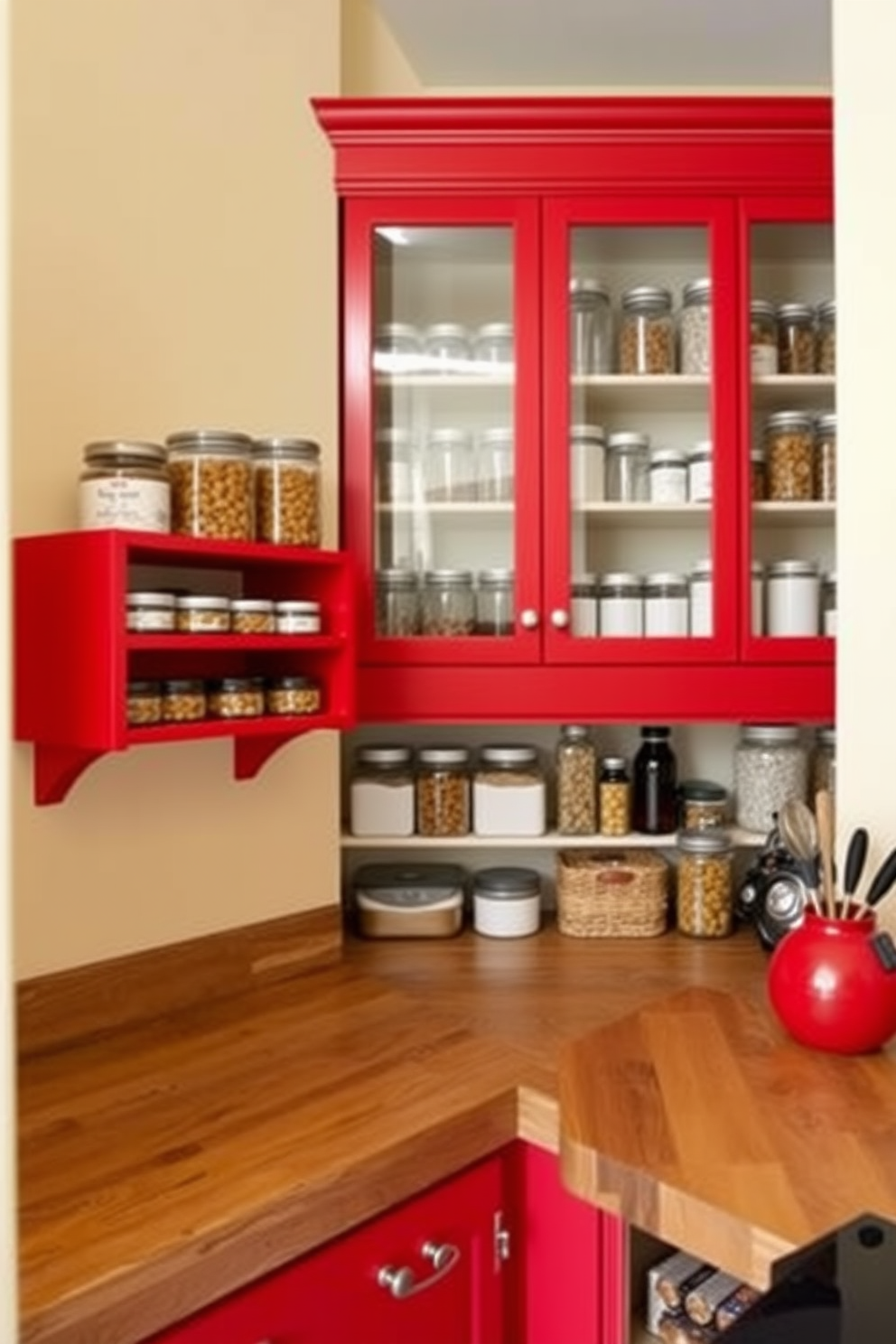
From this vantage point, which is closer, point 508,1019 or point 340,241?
point 508,1019

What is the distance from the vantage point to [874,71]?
1.29m

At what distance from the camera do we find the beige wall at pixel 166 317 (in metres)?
1.33

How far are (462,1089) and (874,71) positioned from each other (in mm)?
1380

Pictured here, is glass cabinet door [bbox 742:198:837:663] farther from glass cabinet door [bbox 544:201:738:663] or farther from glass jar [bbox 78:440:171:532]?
glass jar [bbox 78:440:171:532]

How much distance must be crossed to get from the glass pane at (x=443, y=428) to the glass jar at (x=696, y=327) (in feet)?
1.03

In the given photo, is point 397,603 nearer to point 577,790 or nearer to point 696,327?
point 577,790

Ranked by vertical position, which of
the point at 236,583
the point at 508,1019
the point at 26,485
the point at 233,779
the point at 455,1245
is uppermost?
the point at 26,485

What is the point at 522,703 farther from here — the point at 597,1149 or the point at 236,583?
the point at 597,1149

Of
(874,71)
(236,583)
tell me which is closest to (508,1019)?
(236,583)

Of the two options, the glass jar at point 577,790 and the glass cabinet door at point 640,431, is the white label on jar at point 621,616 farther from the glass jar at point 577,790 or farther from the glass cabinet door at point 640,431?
the glass jar at point 577,790

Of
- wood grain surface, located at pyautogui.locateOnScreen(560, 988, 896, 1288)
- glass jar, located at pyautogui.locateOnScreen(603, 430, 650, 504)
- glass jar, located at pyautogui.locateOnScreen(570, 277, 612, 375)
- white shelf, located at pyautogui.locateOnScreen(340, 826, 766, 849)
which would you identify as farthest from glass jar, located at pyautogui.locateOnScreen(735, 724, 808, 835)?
glass jar, located at pyautogui.locateOnScreen(570, 277, 612, 375)

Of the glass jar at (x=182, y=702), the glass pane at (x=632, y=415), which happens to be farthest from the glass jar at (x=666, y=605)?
the glass jar at (x=182, y=702)

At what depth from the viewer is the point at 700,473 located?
5.70 feet

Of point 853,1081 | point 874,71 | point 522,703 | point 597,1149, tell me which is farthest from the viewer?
point 522,703
